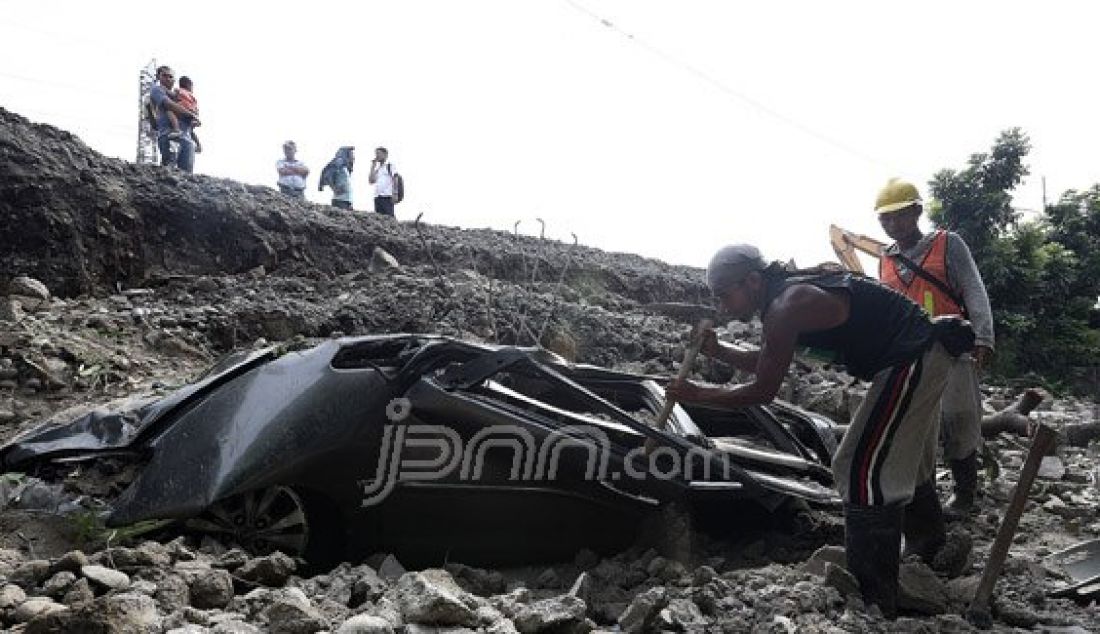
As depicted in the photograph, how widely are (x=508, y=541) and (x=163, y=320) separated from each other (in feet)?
16.5

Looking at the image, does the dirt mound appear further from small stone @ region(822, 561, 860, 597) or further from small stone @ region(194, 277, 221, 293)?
small stone @ region(822, 561, 860, 597)

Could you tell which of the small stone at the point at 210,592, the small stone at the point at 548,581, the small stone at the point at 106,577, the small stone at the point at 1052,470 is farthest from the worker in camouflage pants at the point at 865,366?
the small stone at the point at 1052,470

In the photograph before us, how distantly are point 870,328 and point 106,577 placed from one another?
2669mm

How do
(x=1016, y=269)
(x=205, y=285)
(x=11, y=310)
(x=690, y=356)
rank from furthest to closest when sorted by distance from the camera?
(x=1016, y=269) → (x=205, y=285) → (x=11, y=310) → (x=690, y=356)

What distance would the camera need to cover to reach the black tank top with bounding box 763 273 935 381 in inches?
109

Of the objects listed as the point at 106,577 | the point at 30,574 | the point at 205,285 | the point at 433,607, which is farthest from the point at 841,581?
the point at 205,285

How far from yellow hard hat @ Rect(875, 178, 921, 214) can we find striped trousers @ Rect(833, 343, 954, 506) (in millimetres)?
1320

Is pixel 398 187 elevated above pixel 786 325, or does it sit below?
above

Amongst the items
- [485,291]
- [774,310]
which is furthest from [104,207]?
[774,310]

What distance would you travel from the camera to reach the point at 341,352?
3.25 meters

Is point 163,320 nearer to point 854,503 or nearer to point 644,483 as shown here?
point 644,483

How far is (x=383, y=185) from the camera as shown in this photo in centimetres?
1138

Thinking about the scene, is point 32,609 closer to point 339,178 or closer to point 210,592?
point 210,592

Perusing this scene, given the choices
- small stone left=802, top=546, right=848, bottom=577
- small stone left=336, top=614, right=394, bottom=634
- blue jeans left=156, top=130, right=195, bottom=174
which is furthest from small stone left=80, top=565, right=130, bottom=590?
blue jeans left=156, top=130, right=195, bottom=174
